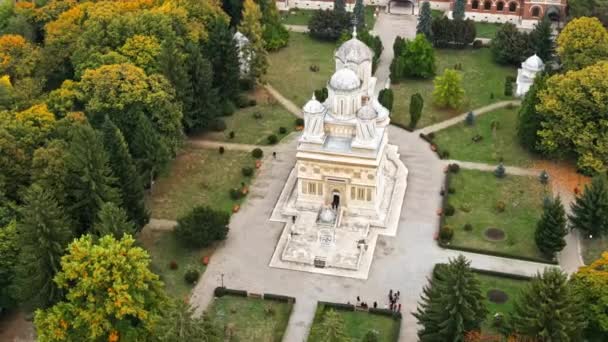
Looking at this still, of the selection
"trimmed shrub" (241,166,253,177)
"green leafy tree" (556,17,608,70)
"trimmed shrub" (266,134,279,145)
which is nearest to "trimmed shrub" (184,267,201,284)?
"trimmed shrub" (241,166,253,177)

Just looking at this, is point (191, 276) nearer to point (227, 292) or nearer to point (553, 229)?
point (227, 292)

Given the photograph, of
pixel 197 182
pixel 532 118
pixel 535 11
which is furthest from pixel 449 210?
pixel 535 11

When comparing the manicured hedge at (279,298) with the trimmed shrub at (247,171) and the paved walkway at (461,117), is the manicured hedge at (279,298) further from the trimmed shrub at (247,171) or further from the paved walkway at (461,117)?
the paved walkway at (461,117)

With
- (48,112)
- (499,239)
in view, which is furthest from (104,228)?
(499,239)

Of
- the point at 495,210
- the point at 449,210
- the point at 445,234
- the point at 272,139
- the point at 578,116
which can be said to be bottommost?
the point at 495,210

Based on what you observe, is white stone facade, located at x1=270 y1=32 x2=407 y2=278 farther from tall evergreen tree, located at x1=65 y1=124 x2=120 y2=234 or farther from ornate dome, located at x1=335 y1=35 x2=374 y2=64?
tall evergreen tree, located at x1=65 y1=124 x2=120 y2=234

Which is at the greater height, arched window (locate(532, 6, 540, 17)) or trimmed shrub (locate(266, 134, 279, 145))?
arched window (locate(532, 6, 540, 17))
